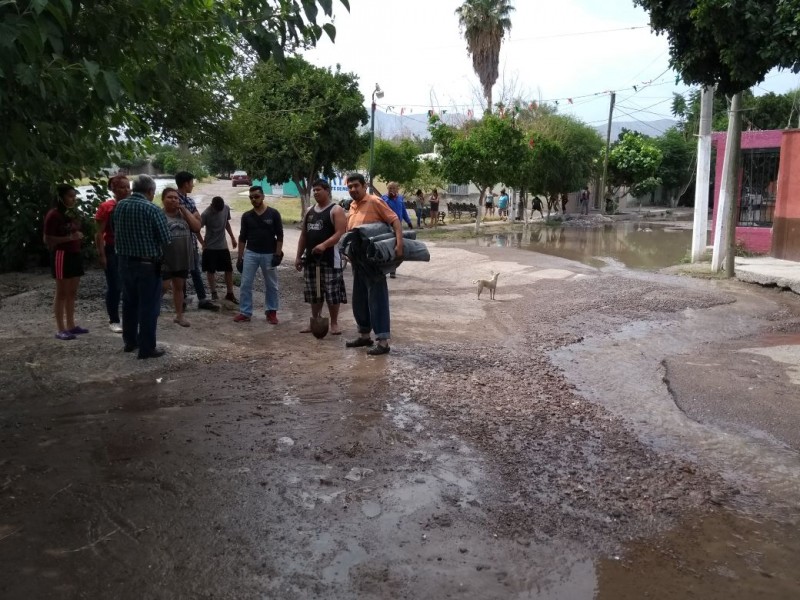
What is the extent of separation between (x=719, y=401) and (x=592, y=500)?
236 cm

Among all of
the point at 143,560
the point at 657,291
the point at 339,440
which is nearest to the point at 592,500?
the point at 339,440

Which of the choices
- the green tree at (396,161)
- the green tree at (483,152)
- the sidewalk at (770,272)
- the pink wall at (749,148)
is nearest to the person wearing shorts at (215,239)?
the sidewalk at (770,272)

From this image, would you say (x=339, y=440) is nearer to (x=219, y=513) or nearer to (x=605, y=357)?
(x=219, y=513)

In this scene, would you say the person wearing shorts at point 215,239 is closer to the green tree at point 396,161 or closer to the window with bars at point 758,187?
the window with bars at point 758,187

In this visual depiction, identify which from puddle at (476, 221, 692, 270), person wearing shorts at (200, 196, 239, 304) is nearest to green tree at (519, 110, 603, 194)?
puddle at (476, 221, 692, 270)

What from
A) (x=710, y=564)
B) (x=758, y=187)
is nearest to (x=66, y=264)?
(x=710, y=564)

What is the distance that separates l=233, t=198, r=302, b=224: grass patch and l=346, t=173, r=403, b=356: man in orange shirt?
22.7 metres

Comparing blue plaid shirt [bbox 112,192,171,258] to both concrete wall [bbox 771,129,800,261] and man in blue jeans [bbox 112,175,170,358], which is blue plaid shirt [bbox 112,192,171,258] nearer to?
man in blue jeans [bbox 112,175,170,358]

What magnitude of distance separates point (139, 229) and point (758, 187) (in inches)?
586

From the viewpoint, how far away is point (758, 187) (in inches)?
647

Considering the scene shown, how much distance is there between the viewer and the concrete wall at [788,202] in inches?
578

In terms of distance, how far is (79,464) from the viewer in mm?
4223

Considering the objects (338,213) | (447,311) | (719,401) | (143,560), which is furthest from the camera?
(447,311)

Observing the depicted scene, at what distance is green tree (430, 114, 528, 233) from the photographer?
2600 cm
